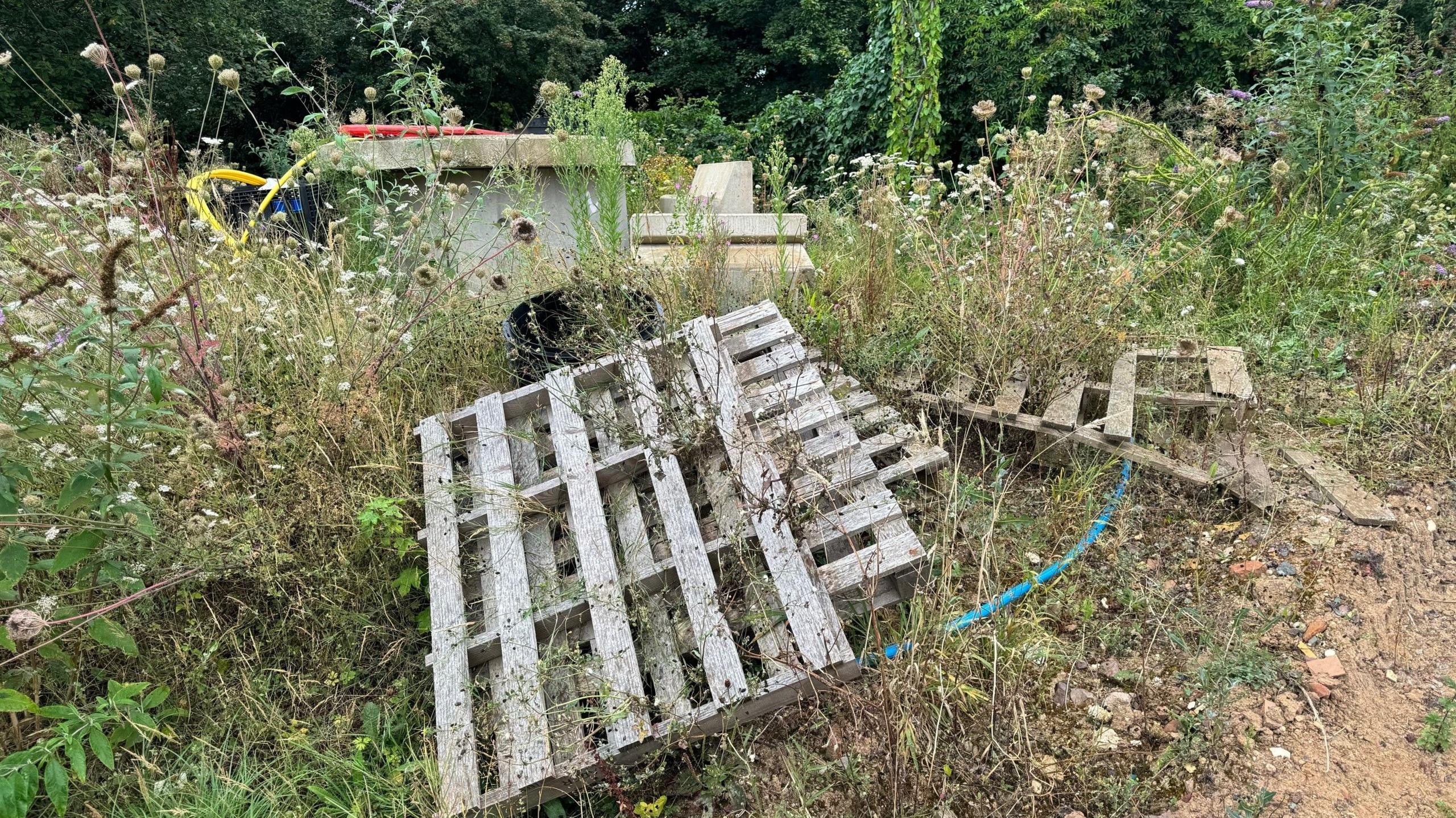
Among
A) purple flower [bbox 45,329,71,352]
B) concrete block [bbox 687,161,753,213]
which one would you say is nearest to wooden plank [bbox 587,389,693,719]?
purple flower [bbox 45,329,71,352]

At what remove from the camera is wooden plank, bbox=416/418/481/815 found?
6.44 ft

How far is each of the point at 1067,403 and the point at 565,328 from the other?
2039 mm

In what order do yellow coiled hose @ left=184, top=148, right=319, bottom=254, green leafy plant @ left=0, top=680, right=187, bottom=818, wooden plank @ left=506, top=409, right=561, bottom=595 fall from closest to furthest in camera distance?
1. green leafy plant @ left=0, top=680, right=187, bottom=818
2. wooden plank @ left=506, top=409, right=561, bottom=595
3. yellow coiled hose @ left=184, top=148, right=319, bottom=254

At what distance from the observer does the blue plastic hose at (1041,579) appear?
2102mm

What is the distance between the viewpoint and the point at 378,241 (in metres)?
3.87

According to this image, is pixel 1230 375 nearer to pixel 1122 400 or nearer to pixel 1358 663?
pixel 1122 400

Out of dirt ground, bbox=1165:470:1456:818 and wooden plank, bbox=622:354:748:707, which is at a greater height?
wooden plank, bbox=622:354:748:707

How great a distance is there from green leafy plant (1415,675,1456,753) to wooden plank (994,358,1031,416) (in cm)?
140

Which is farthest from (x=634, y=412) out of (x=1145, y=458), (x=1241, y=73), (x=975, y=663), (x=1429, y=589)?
(x=1241, y=73)

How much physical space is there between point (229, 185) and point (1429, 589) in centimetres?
489

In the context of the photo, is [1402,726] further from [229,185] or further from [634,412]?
[229,185]

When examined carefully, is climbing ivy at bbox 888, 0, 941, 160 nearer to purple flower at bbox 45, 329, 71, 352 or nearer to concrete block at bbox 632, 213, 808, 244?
concrete block at bbox 632, 213, 808, 244

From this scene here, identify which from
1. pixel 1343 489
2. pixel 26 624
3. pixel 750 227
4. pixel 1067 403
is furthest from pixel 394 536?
pixel 1343 489

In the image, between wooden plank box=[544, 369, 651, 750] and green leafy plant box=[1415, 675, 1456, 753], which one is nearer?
green leafy plant box=[1415, 675, 1456, 753]
